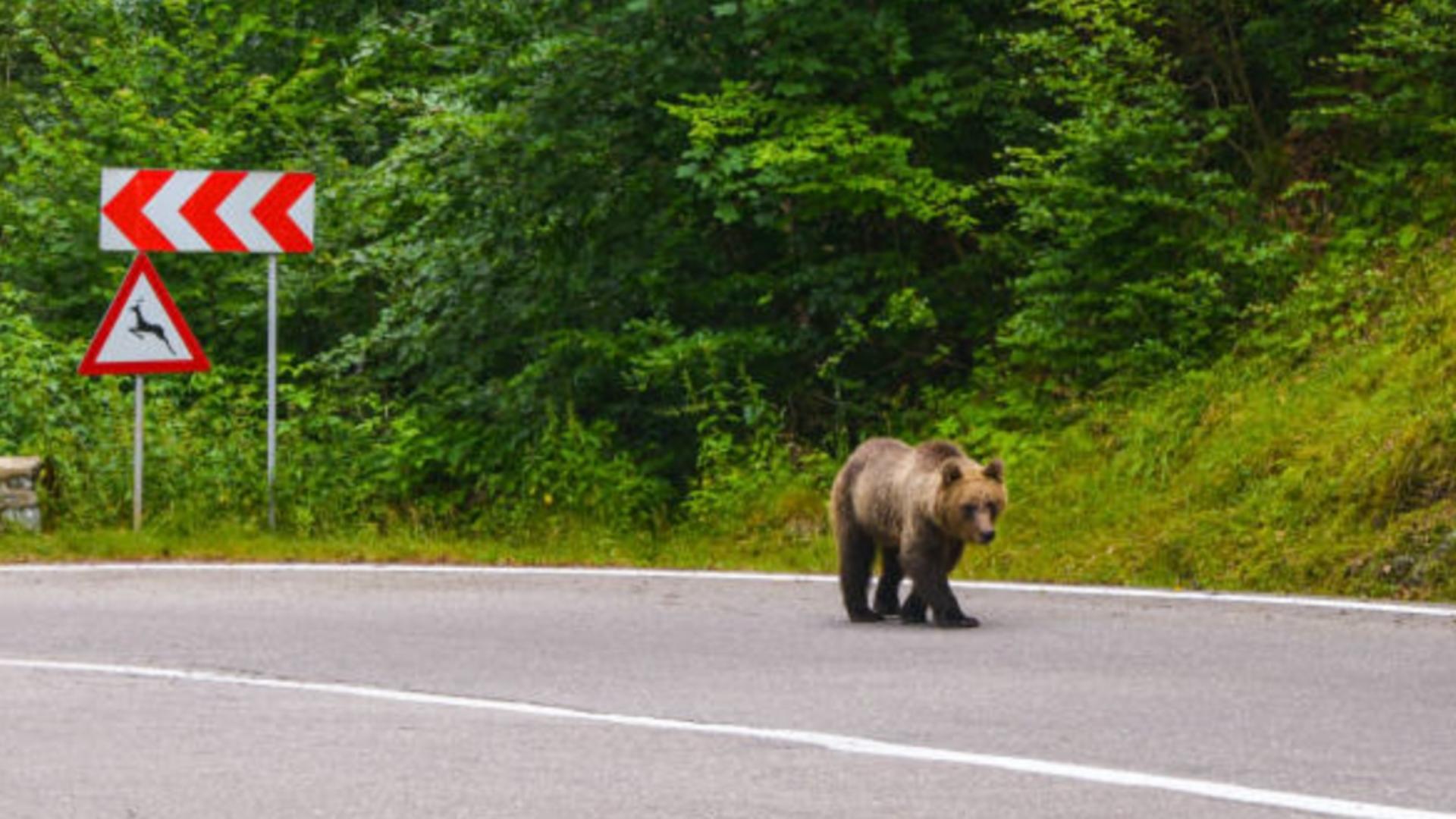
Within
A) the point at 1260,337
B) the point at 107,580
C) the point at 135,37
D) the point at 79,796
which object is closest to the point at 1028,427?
the point at 1260,337

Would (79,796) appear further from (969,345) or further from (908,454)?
(969,345)

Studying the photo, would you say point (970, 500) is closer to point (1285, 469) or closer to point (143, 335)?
point (1285, 469)

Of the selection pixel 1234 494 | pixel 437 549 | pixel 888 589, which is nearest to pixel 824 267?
pixel 437 549

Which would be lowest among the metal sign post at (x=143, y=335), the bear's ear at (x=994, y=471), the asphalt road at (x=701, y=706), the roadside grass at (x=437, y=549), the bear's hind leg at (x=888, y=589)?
the asphalt road at (x=701, y=706)

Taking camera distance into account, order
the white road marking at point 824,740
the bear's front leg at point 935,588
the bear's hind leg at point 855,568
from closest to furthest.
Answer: the white road marking at point 824,740 → the bear's front leg at point 935,588 → the bear's hind leg at point 855,568

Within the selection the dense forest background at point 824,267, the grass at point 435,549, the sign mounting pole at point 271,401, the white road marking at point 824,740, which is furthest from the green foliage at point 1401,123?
the white road marking at point 824,740

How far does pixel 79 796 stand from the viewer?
6.97 metres

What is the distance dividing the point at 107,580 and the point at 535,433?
216 inches

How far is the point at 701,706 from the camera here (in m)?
8.70

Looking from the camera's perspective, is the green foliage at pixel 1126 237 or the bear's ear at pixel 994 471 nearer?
the bear's ear at pixel 994 471

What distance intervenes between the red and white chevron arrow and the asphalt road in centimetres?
466

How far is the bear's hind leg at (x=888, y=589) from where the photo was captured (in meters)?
11.3

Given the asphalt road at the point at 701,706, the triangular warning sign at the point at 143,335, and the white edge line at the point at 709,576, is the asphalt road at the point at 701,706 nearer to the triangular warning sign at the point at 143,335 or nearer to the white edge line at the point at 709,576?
the white edge line at the point at 709,576

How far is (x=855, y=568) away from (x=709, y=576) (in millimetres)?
2205
